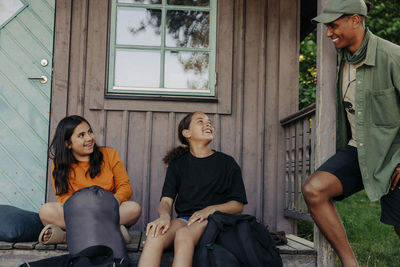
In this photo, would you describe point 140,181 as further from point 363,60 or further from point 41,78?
point 363,60

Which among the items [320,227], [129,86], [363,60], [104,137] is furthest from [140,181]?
[363,60]

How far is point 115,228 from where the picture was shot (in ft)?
10.2

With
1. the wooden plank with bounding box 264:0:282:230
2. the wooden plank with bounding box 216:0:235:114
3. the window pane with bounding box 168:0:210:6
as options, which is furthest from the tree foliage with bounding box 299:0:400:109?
the window pane with bounding box 168:0:210:6

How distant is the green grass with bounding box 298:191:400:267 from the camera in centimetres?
435

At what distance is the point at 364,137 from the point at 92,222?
1799mm

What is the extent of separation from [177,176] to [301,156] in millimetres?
1241

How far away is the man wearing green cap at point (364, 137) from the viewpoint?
9.63ft

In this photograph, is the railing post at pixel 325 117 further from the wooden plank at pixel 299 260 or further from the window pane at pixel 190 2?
the window pane at pixel 190 2

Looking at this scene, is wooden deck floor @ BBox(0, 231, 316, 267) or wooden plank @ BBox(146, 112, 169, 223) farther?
wooden plank @ BBox(146, 112, 169, 223)

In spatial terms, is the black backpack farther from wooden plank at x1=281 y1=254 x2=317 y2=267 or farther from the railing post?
the railing post

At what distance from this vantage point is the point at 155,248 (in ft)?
9.45

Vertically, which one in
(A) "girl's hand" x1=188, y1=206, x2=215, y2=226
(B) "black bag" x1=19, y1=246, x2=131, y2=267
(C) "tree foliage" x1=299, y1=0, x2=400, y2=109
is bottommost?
(B) "black bag" x1=19, y1=246, x2=131, y2=267

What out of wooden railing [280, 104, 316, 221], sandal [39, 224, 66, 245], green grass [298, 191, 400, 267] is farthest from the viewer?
green grass [298, 191, 400, 267]

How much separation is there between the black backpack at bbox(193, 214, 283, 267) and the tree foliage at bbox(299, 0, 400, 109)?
204 inches
